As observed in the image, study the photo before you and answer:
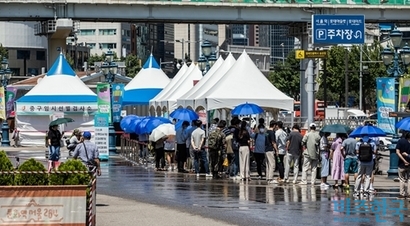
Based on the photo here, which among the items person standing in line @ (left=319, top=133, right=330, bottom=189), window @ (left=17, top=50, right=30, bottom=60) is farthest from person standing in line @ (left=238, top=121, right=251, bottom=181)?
window @ (left=17, top=50, right=30, bottom=60)

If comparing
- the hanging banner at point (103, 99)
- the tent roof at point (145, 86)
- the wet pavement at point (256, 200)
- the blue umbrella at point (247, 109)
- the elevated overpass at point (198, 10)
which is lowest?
the wet pavement at point (256, 200)

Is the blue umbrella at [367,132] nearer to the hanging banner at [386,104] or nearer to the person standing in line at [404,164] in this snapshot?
the person standing in line at [404,164]

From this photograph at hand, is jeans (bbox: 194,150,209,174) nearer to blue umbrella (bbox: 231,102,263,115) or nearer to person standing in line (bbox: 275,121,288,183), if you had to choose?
blue umbrella (bbox: 231,102,263,115)

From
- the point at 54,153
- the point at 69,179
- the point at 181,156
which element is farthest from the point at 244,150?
the point at 69,179

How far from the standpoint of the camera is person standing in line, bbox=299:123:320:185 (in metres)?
27.7

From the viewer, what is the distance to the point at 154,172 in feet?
112

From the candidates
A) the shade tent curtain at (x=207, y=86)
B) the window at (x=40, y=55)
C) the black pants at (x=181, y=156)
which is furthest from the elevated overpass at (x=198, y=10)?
the window at (x=40, y=55)

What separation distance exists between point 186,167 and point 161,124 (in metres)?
2.00

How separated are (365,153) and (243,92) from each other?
9159 millimetres

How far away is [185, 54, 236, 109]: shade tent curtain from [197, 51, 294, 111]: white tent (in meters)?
0.47

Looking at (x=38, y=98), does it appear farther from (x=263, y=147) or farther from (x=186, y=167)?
(x=263, y=147)

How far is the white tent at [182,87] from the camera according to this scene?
43969 mm

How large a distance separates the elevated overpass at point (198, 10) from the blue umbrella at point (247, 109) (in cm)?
2729

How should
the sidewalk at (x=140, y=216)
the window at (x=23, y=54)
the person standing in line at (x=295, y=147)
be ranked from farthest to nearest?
the window at (x=23, y=54)
the person standing in line at (x=295, y=147)
the sidewalk at (x=140, y=216)
